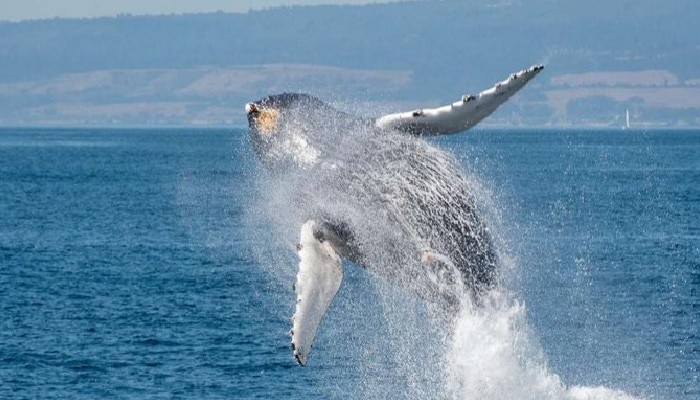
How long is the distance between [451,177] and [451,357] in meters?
2.24

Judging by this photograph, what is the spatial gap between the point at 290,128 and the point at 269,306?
21.4m

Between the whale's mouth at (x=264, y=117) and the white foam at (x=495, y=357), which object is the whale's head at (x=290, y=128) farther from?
the white foam at (x=495, y=357)

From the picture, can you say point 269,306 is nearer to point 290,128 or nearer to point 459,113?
point 290,128

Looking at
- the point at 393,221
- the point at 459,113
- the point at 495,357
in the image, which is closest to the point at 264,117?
the point at 393,221

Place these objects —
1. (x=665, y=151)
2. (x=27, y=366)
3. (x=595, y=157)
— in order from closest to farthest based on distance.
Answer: (x=27, y=366) < (x=595, y=157) < (x=665, y=151)

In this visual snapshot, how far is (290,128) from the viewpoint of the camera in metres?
15.4

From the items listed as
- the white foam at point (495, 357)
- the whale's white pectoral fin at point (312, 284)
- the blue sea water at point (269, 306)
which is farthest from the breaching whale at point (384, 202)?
the blue sea water at point (269, 306)

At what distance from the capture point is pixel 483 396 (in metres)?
16.4

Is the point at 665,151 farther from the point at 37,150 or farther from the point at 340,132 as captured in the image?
the point at 340,132

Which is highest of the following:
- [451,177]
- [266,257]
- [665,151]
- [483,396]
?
[451,177]

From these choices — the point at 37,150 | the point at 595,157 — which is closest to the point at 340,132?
the point at 595,157

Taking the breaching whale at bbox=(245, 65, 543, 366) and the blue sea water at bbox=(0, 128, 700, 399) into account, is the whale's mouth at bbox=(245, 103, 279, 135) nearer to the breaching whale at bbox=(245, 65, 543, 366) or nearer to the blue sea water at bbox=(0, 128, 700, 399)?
the breaching whale at bbox=(245, 65, 543, 366)

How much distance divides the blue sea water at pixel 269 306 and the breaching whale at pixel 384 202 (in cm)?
80

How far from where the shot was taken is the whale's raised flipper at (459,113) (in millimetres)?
14359
